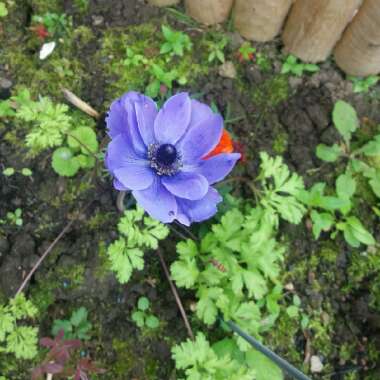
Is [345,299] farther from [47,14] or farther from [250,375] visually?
[47,14]

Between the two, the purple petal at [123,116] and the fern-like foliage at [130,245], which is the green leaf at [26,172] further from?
the purple petal at [123,116]

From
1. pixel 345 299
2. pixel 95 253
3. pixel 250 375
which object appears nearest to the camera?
pixel 250 375

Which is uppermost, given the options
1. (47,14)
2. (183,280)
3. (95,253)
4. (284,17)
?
(284,17)

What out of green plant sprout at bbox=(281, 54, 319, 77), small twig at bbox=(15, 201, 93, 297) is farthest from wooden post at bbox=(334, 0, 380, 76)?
small twig at bbox=(15, 201, 93, 297)

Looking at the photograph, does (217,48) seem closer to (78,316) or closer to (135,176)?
(135,176)

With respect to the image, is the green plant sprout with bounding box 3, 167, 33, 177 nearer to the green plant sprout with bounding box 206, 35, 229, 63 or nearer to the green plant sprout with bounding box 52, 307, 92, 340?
the green plant sprout with bounding box 52, 307, 92, 340

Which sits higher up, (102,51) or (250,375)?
(102,51)

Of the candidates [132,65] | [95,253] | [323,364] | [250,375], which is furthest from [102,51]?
[323,364]

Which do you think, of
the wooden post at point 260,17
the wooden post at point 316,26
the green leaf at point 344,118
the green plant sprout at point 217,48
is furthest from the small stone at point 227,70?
the green leaf at point 344,118
